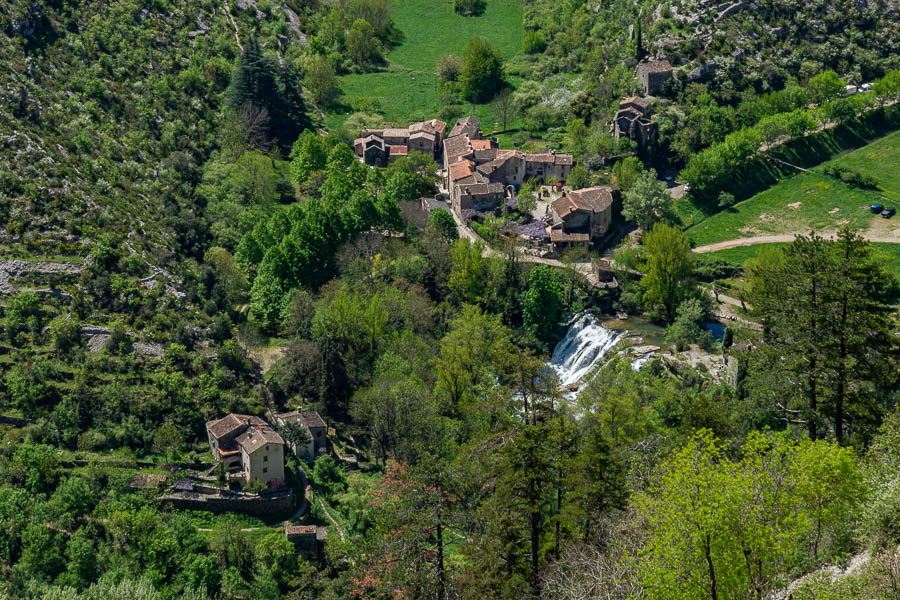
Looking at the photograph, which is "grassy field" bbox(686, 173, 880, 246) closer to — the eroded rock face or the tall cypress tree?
the tall cypress tree

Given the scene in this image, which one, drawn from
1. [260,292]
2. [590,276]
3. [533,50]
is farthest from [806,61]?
[260,292]

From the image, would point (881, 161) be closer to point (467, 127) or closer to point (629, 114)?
point (629, 114)

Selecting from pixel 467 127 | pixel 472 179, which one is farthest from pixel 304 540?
pixel 467 127

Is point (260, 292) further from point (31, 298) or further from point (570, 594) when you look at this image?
point (570, 594)

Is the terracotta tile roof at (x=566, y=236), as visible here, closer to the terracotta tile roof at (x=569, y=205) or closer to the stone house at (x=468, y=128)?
the terracotta tile roof at (x=569, y=205)

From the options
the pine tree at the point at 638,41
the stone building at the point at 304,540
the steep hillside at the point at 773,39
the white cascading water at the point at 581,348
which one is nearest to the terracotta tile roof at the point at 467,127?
the pine tree at the point at 638,41
